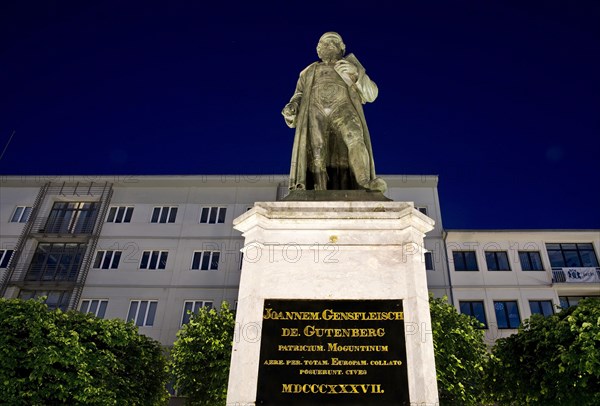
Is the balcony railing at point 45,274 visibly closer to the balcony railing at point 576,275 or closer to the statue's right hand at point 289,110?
the statue's right hand at point 289,110

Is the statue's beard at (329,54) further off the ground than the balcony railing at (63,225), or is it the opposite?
the balcony railing at (63,225)

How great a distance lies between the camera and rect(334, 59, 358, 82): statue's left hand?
23.3 feet

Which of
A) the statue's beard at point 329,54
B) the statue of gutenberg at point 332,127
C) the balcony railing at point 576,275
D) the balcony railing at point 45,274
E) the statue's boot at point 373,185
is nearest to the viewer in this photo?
the statue's boot at point 373,185

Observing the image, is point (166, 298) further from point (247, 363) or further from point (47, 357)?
point (247, 363)

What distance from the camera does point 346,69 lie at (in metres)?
7.10

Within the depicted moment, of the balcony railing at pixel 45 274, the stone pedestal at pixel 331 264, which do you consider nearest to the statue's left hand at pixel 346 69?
the stone pedestal at pixel 331 264

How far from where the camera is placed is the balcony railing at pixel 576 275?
32531 millimetres

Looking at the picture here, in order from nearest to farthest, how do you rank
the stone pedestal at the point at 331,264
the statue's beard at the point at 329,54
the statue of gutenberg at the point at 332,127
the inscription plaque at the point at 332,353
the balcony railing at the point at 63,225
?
the inscription plaque at the point at 332,353 → the stone pedestal at the point at 331,264 → the statue of gutenberg at the point at 332,127 → the statue's beard at the point at 329,54 → the balcony railing at the point at 63,225

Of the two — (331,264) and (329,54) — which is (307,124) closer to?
(329,54)

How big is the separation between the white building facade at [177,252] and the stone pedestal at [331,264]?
28668 millimetres

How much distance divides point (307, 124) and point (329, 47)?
1608 millimetres

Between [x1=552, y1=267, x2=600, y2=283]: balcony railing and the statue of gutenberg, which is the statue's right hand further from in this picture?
[x1=552, y1=267, x2=600, y2=283]: balcony railing

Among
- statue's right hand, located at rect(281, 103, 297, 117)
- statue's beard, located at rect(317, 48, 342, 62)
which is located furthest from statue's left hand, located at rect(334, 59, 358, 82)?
statue's right hand, located at rect(281, 103, 297, 117)

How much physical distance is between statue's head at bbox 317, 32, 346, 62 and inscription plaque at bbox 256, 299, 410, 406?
4490 mm
